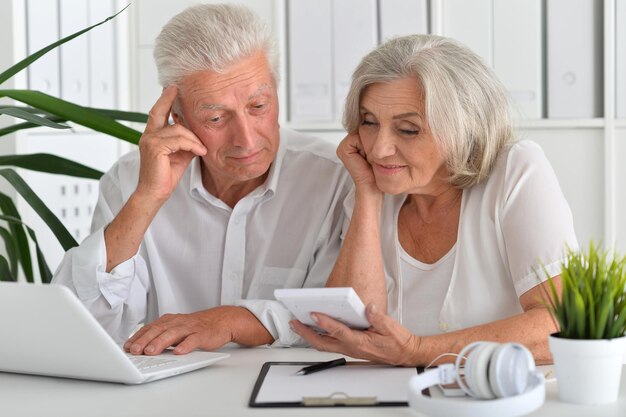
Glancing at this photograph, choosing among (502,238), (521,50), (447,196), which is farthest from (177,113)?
(521,50)

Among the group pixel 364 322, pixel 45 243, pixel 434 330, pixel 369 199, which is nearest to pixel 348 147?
pixel 369 199

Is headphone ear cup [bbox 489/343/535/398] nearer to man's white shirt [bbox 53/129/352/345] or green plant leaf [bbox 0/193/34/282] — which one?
man's white shirt [bbox 53/129/352/345]

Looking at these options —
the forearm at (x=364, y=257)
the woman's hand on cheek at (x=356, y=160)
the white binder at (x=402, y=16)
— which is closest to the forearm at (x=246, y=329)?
the forearm at (x=364, y=257)

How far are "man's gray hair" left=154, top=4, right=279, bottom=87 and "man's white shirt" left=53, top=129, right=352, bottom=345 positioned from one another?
0.23 metres

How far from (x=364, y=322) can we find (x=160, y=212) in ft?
2.47

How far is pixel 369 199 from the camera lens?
1789mm

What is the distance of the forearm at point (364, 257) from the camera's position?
1.75m

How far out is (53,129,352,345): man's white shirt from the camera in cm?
194

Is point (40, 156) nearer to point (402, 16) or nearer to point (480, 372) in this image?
point (480, 372)

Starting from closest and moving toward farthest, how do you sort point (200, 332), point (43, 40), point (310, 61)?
point (200, 332) → point (43, 40) → point (310, 61)

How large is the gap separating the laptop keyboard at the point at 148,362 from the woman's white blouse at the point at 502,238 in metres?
0.49

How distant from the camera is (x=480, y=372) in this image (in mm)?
1121

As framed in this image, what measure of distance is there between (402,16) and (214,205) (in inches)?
42.5

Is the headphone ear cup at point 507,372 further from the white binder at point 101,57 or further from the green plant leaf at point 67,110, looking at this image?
the white binder at point 101,57
